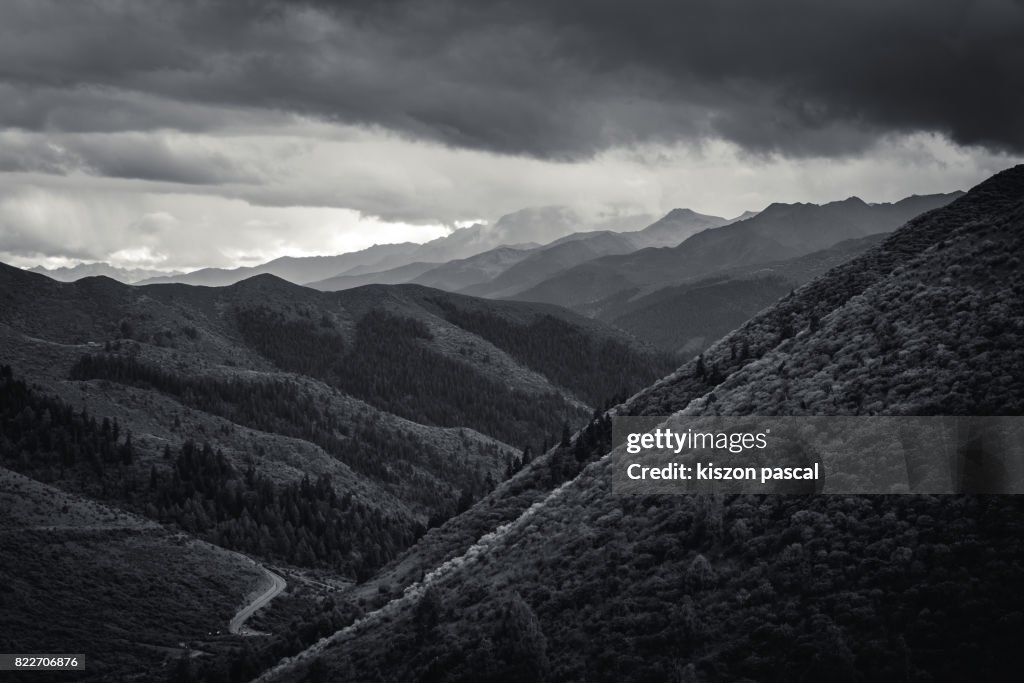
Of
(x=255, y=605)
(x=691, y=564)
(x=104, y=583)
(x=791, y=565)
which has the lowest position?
(x=255, y=605)

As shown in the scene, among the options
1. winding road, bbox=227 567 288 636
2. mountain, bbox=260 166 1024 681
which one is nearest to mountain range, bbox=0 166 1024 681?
mountain, bbox=260 166 1024 681

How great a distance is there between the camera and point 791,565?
37.6m

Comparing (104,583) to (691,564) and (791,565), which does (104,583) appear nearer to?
(691,564)

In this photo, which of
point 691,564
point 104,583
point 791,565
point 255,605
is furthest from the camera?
point 255,605

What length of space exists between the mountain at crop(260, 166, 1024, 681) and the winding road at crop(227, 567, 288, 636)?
27939 millimetres

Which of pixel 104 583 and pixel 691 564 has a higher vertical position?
pixel 691 564

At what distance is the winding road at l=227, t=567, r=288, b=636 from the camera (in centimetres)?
9025

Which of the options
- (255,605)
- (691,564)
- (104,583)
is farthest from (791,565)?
(104,583)

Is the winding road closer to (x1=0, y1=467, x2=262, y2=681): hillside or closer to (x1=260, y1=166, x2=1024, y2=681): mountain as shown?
(x1=0, y1=467, x2=262, y2=681): hillside

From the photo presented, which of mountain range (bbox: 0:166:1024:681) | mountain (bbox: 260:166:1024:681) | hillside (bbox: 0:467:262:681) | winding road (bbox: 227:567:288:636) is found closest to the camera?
mountain (bbox: 260:166:1024:681)

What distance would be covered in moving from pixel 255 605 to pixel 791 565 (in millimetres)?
79002

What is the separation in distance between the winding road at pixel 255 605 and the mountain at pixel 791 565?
2794 centimetres

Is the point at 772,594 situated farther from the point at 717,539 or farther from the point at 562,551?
the point at 562,551

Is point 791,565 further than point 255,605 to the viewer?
No
